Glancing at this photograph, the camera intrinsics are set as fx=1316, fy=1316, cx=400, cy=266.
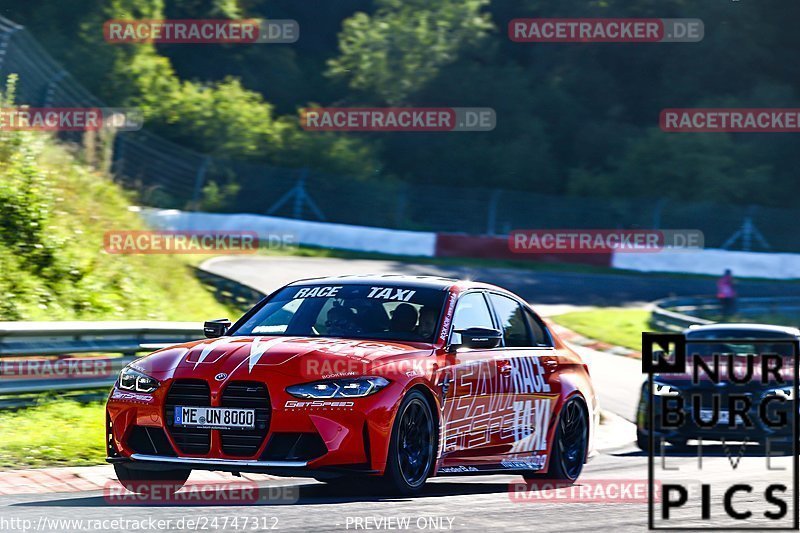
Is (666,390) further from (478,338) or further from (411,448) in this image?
(411,448)

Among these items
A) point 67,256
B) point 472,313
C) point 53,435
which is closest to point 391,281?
point 472,313

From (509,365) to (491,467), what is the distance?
2.60 feet

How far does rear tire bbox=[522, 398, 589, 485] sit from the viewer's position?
9.82 metres

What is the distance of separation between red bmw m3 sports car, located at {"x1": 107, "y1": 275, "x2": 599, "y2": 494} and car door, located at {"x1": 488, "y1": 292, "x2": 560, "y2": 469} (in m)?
0.01

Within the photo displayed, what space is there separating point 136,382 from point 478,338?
2.22 metres

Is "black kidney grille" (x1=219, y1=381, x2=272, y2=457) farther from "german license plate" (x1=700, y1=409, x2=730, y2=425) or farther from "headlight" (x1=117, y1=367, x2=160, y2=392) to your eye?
"german license plate" (x1=700, y1=409, x2=730, y2=425)

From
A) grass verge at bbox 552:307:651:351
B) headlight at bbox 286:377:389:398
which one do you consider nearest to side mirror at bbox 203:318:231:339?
headlight at bbox 286:377:389:398

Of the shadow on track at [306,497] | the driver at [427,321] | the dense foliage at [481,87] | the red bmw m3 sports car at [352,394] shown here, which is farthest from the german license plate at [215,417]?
the dense foliage at [481,87]

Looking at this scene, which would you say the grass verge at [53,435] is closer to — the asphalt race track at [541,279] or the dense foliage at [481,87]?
the asphalt race track at [541,279]

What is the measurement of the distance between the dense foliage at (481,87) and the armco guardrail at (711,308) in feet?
51.5

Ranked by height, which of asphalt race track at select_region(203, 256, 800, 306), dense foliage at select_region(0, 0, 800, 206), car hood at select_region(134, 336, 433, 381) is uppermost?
dense foliage at select_region(0, 0, 800, 206)

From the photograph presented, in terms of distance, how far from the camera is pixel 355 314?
8.88m

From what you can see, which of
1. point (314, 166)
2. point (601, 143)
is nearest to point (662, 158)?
point (601, 143)

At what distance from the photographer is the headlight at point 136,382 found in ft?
26.0
